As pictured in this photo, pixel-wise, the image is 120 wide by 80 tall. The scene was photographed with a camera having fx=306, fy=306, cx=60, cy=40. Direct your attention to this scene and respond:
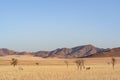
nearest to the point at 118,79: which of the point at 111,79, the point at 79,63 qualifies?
the point at 111,79

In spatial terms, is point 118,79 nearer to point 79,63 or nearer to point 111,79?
point 111,79

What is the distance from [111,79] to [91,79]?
1.91 metres

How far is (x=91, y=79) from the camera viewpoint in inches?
1096

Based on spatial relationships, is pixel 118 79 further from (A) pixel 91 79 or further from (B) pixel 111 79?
(A) pixel 91 79

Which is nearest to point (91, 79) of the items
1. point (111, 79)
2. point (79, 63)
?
point (111, 79)

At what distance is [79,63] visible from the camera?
6681 centimetres

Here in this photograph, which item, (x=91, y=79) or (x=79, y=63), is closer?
(x=91, y=79)

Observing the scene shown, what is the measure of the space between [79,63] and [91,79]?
39040 millimetres

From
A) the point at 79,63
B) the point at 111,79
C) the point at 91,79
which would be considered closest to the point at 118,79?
the point at 111,79

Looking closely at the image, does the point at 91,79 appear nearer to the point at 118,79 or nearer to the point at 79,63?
the point at 118,79

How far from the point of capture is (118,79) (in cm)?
2647

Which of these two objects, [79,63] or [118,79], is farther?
[79,63]

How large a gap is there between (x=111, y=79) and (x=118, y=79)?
68cm

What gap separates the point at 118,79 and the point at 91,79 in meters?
2.59
